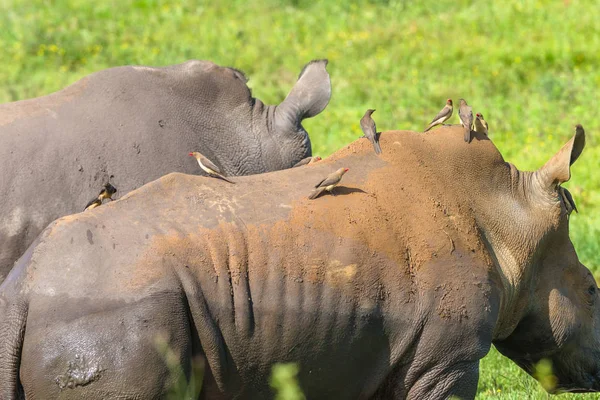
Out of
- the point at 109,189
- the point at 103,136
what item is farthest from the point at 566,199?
the point at 103,136

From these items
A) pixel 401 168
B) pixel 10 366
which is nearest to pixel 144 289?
pixel 10 366

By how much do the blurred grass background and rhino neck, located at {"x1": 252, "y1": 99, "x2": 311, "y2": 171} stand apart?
4.94m

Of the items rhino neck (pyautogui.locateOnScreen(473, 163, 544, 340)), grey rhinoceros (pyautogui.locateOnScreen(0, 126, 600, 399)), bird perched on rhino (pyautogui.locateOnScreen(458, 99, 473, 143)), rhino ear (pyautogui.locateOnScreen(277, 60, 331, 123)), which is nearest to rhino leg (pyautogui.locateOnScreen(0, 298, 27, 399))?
grey rhinoceros (pyautogui.locateOnScreen(0, 126, 600, 399))

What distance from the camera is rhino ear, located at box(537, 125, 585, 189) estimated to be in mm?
5832

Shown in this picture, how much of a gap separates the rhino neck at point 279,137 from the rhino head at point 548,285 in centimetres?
195

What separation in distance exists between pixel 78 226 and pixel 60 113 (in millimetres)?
2410

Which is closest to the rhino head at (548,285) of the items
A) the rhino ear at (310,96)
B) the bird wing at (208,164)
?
the bird wing at (208,164)

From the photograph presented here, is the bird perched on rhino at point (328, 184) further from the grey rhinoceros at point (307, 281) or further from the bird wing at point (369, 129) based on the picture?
the bird wing at point (369, 129)

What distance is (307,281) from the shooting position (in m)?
5.16

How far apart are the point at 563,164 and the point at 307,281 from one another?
157 cm

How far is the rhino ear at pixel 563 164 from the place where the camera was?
19.1 ft

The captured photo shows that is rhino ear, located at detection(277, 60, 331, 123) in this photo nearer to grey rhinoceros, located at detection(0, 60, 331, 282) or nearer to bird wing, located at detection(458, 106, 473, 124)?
grey rhinoceros, located at detection(0, 60, 331, 282)

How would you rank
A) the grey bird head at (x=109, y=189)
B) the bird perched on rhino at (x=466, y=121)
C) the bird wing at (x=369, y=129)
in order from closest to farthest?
the bird wing at (x=369, y=129) < the bird perched on rhino at (x=466, y=121) < the grey bird head at (x=109, y=189)

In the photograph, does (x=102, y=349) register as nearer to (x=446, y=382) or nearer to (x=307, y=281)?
(x=307, y=281)
